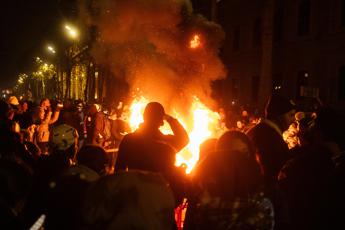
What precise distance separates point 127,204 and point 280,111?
8.82 feet

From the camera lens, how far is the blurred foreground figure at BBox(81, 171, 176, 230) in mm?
2254

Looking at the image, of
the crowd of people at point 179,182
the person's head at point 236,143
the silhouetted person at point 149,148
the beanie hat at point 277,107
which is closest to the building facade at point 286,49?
the beanie hat at point 277,107

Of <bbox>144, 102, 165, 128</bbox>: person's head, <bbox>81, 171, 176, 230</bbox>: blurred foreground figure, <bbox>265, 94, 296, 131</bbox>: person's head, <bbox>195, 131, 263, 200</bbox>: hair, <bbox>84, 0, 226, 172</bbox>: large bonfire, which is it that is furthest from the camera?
<bbox>84, 0, 226, 172</bbox>: large bonfire

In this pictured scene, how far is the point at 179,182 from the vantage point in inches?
151

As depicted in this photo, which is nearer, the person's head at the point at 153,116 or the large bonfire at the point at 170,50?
the person's head at the point at 153,116

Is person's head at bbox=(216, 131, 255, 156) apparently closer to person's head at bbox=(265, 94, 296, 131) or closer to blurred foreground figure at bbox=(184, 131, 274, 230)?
blurred foreground figure at bbox=(184, 131, 274, 230)

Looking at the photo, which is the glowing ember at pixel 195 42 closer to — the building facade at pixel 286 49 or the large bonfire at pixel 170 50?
the large bonfire at pixel 170 50

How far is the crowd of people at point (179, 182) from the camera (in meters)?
2.37

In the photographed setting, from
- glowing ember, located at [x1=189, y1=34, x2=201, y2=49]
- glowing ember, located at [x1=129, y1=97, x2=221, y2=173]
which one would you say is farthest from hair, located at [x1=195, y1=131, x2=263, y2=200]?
glowing ember, located at [x1=189, y1=34, x2=201, y2=49]

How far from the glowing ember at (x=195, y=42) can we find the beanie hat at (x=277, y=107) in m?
6.69

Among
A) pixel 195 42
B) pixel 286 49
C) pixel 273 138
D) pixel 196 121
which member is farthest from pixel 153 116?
pixel 286 49

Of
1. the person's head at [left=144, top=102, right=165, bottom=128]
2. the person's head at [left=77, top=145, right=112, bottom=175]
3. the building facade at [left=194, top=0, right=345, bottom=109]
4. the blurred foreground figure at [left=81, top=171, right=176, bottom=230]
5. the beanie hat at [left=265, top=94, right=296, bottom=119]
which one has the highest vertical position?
the building facade at [left=194, top=0, right=345, bottom=109]

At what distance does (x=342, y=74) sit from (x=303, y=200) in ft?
64.1

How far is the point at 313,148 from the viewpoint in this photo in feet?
12.1
